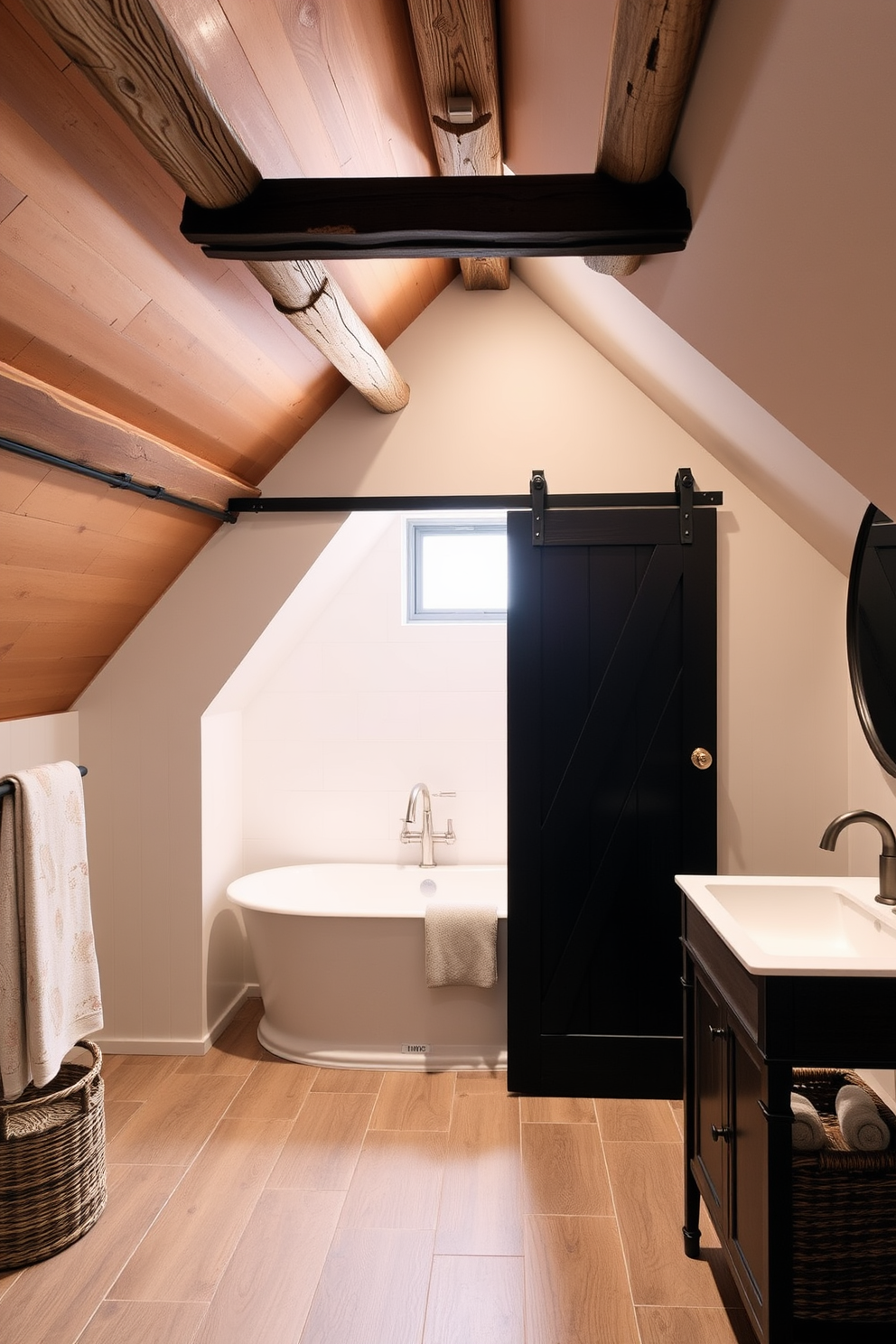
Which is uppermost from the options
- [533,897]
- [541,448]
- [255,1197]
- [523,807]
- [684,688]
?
[541,448]

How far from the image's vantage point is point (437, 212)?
1.67 metres

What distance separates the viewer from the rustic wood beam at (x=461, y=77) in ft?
5.92

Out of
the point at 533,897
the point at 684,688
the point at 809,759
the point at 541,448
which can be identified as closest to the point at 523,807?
the point at 533,897

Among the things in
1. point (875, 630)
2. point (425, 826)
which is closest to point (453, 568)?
point (425, 826)

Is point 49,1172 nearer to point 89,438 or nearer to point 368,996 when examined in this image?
point 368,996

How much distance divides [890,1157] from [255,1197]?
5.35 ft

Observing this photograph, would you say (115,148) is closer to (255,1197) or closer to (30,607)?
(30,607)

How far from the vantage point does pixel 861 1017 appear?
165cm

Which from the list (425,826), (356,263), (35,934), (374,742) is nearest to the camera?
(35,934)

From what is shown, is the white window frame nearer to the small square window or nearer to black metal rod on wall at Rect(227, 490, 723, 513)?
the small square window

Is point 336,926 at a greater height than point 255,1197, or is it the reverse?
point 336,926

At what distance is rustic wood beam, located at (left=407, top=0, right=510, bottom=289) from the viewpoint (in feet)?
5.92

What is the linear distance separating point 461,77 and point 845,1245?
2562 mm

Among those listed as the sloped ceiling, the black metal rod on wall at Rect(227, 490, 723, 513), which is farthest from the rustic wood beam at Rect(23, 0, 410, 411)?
Answer: the black metal rod on wall at Rect(227, 490, 723, 513)
